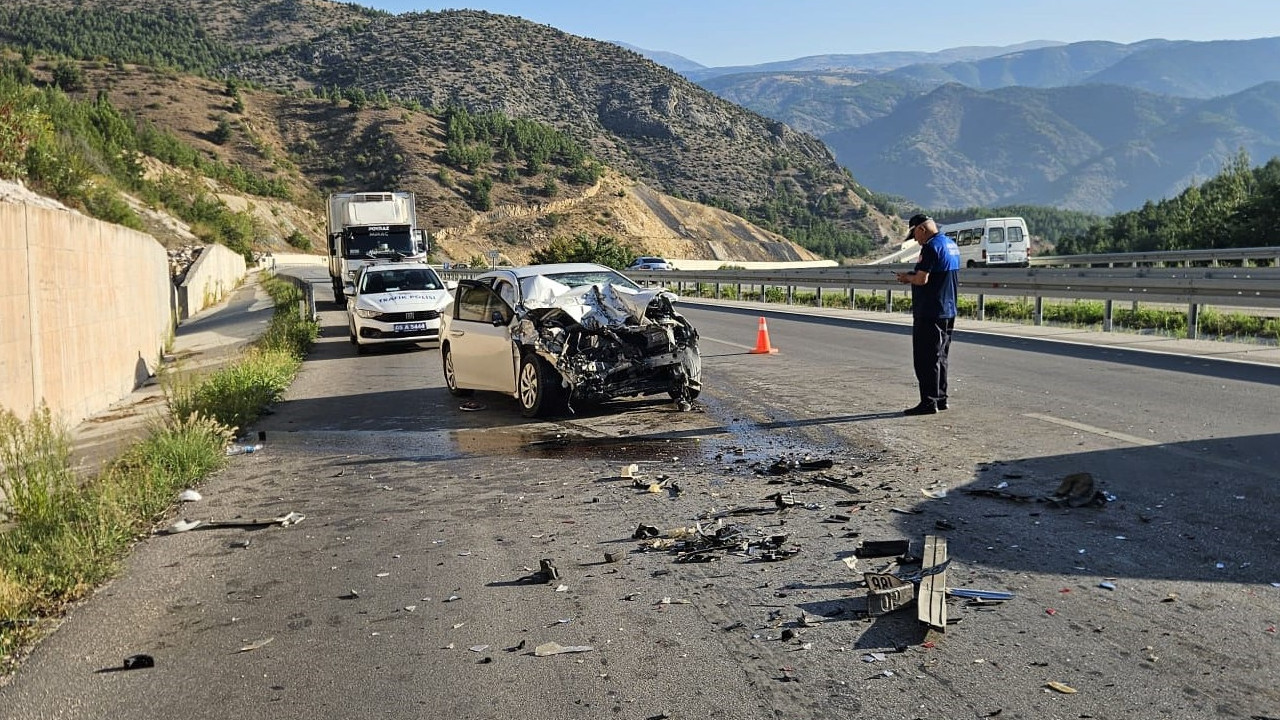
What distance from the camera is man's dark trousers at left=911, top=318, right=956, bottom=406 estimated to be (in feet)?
35.3

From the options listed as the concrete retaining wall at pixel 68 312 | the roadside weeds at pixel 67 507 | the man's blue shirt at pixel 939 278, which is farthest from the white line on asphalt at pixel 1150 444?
the concrete retaining wall at pixel 68 312

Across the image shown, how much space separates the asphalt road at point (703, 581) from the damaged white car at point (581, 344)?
1.85 feet

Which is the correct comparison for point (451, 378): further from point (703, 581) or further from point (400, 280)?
point (400, 280)

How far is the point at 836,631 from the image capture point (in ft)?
15.4

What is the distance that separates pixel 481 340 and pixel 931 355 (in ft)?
16.3

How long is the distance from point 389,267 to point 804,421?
13654 mm

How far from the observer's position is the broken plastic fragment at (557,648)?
15.0ft

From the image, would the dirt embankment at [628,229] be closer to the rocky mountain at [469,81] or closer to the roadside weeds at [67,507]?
the rocky mountain at [469,81]

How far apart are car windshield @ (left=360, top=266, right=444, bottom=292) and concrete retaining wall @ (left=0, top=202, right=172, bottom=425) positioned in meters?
4.69

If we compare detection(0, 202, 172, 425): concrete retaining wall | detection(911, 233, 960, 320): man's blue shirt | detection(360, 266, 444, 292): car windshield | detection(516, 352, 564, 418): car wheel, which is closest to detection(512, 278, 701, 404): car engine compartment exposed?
detection(516, 352, 564, 418): car wheel

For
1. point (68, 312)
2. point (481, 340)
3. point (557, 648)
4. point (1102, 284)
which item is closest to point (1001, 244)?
point (1102, 284)

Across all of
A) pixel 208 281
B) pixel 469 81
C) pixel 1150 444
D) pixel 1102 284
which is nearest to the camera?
pixel 1150 444

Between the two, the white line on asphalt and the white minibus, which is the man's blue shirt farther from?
the white minibus

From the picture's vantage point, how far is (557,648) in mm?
4629
